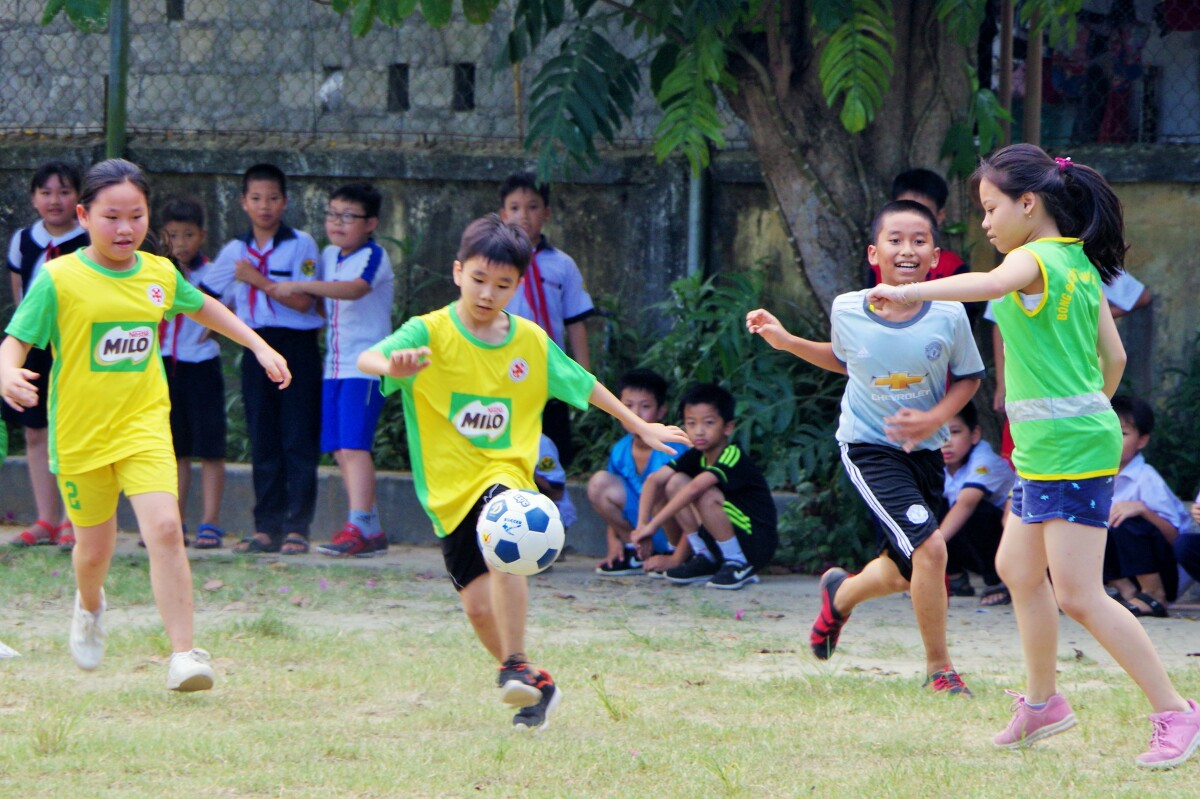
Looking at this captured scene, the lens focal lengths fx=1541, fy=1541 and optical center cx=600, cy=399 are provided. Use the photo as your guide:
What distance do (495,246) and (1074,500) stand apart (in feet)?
6.18

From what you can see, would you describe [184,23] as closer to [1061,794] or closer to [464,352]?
[464,352]

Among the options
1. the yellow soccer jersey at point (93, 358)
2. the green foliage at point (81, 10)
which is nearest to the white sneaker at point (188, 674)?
the yellow soccer jersey at point (93, 358)

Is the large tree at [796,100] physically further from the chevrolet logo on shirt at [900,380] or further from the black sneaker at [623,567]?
the chevrolet logo on shirt at [900,380]

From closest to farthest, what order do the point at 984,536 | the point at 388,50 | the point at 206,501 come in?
1. the point at 984,536
2. the point at 206,501
3. the point at 388,50

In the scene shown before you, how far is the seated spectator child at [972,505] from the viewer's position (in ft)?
23.5

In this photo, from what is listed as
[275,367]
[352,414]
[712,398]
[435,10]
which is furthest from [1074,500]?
[352,414]

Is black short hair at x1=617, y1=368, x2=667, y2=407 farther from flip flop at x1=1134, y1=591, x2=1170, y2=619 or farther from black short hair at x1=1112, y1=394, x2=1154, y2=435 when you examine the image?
flip flop at x1=1134, y1=591, x2=1170, y2=619

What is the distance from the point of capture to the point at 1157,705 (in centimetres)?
422

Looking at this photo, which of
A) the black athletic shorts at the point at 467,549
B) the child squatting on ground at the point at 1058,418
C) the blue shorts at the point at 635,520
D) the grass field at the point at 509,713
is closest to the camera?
the grass field at the point at 509,713

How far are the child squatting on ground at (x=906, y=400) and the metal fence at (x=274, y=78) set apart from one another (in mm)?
4247

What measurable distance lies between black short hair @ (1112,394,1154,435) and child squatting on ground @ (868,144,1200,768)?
2.72 metres

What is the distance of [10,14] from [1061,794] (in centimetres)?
931

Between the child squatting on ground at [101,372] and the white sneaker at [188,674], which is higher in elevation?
the child squatting on ground at [101,372]

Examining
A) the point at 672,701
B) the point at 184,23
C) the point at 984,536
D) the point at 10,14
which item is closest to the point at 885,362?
the point at 672,701
